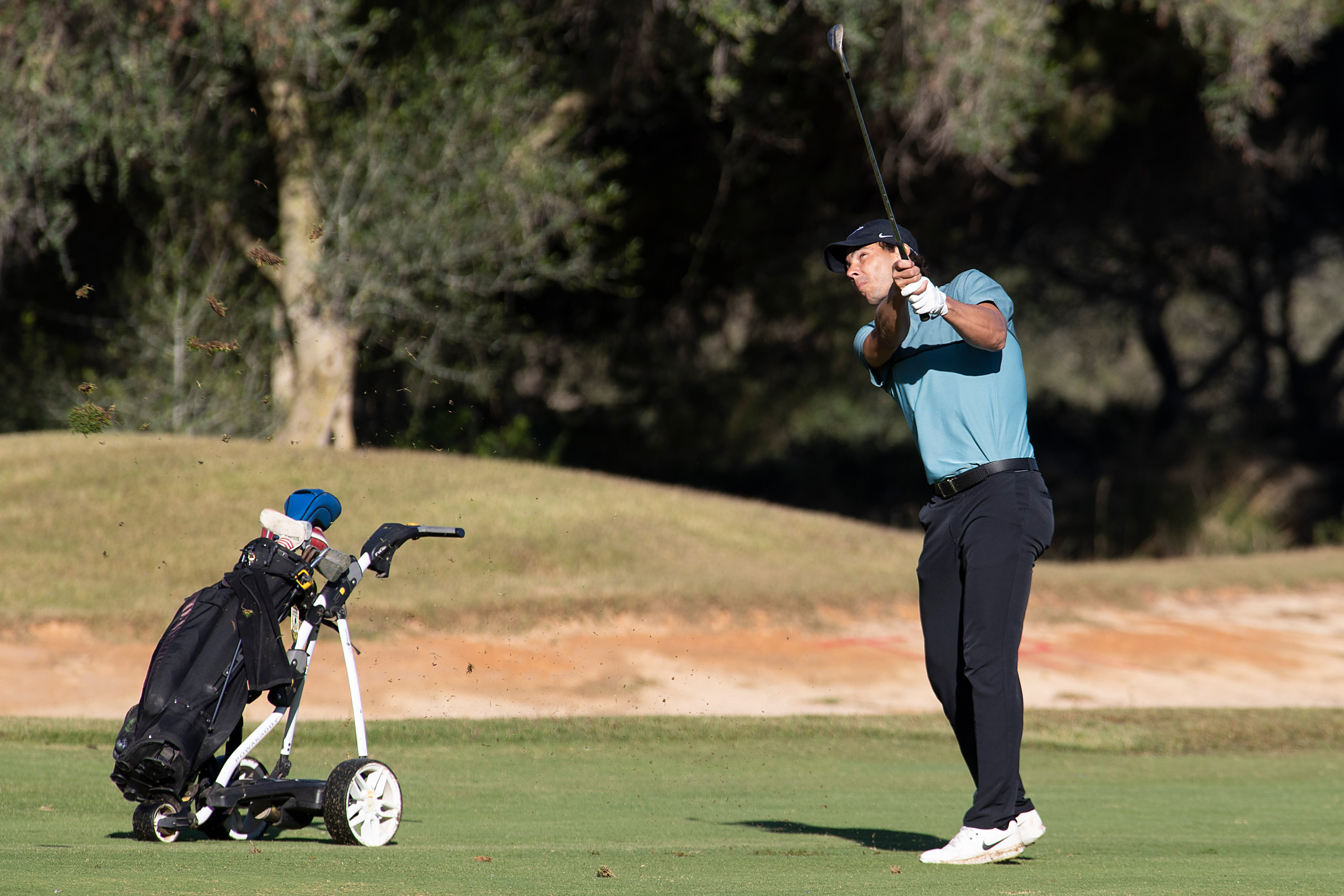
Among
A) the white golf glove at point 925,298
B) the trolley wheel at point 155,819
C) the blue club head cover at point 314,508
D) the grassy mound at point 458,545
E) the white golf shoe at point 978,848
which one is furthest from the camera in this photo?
the grassy mound at point 458,545

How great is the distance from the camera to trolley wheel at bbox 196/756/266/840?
5.19 meters

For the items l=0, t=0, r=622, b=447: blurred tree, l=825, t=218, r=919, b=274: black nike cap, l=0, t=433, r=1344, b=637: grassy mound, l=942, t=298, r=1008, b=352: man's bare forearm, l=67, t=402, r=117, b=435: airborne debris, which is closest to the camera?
l=942, t=298, r=1008, b=352: man's bare forearm

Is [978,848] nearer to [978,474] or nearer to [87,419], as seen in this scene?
[978,474]

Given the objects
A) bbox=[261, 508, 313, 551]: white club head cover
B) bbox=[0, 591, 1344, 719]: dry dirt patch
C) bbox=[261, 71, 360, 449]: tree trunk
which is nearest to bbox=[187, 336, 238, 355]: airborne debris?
bbox=[261, 508, 313, 551]: white club head cover

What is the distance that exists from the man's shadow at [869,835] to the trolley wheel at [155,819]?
2217 mm

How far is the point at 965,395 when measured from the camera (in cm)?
511

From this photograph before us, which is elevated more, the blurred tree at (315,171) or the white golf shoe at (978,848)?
the blurred tree at (315,171)

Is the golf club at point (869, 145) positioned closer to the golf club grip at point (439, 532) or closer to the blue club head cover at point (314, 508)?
the golf club grip at point (439, 532)

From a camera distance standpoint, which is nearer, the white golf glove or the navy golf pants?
the white golf glove

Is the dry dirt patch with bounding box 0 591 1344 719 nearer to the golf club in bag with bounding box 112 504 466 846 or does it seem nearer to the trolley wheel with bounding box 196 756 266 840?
the trolley wheel with bounding box 196 756 266 840

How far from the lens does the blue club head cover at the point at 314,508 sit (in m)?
5.46

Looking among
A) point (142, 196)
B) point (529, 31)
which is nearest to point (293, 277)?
point (142, 196)

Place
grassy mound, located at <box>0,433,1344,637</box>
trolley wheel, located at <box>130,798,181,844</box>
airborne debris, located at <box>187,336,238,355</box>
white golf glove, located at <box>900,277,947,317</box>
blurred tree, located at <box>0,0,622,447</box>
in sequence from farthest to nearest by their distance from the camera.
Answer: blurred tree, located at <box>0,0,622,447</box> → grassy mound, located at <box>0,433,1344,637</box> → airborne debris, located at <box>187,336,238,355</box> → trolley wheel, located at <box>130,798,181,844</box> → white golf glove, located at <box>900,277,947,317</box>

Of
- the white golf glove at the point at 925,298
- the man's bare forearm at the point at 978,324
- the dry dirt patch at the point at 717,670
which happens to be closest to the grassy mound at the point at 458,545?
the dry dirt patch at the point at 717,670
